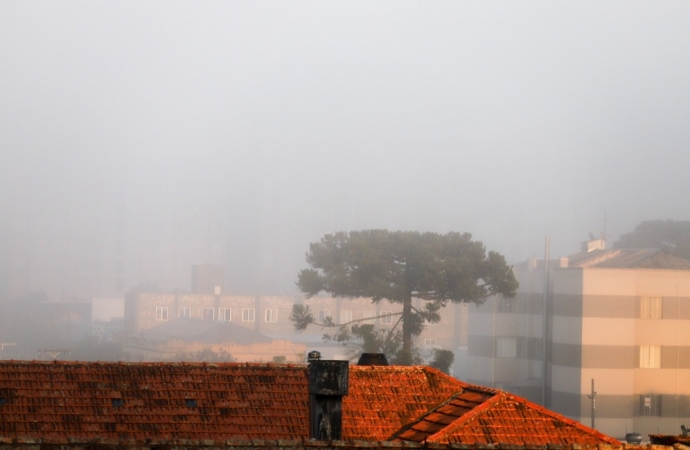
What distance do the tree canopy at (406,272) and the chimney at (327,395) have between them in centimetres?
5043

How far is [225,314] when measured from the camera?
392ft

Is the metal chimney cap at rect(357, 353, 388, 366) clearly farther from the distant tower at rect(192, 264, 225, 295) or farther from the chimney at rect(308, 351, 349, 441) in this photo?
the distant tower at rect(192, 264, 225, 295)

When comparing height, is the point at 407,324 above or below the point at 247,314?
above

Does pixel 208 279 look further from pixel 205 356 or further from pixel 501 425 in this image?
pixel 501 425

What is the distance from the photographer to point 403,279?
68688 mm

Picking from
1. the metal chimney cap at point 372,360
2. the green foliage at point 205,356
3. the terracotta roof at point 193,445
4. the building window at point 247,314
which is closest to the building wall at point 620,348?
the metal chimney cap at point 372,360

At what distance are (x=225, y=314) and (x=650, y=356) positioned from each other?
65002 mm

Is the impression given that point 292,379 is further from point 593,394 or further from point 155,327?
point 155,327

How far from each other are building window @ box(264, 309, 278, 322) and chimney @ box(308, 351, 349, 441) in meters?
105

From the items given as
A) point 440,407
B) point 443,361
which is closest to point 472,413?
point 440,407

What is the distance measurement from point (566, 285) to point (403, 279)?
36.8 ft

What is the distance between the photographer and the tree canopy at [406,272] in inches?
2628

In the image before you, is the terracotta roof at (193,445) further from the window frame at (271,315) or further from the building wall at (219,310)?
the window frame at (271,315)

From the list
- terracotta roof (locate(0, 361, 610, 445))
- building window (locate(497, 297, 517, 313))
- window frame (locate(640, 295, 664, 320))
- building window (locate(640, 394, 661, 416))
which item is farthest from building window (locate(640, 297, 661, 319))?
terracotta roof (locate(0, 361, 610, 445))
